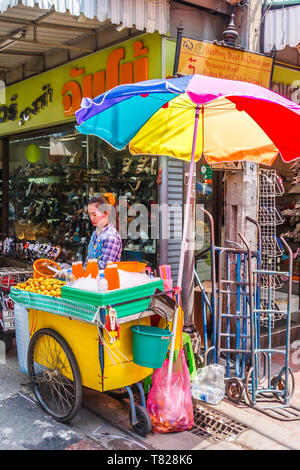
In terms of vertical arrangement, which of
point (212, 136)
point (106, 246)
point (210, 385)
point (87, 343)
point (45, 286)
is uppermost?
point (212, 136)

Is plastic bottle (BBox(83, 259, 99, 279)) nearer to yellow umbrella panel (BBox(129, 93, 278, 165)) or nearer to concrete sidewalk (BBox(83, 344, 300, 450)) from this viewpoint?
concrete sidewalk (BBox(83, 344, 300, 450))

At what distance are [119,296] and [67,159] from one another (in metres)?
5.59

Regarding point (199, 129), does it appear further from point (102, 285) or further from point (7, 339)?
point (7, 339)

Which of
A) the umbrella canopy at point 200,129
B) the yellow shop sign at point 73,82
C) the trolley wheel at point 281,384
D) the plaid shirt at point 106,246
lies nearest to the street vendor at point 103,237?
the plaid shirt at point 106,246

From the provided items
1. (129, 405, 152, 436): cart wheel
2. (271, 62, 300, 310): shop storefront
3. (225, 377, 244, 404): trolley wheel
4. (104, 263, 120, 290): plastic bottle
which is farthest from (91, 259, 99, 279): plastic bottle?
(271, 62, 300, 310): shop storefront

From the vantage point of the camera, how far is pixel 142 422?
4059 mm

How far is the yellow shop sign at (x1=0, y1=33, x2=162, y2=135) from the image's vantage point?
254 inches

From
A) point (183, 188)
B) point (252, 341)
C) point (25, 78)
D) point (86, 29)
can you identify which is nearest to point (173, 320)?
point (252, 341)

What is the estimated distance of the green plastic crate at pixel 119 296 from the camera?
380 centimetres

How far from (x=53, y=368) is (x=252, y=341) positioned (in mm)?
1976

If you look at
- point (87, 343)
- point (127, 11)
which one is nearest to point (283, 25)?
point (127, 11)

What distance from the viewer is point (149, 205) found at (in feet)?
22.4

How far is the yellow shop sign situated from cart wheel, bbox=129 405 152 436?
4209 millimetres

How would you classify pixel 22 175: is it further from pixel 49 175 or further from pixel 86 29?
pixel 86 29
